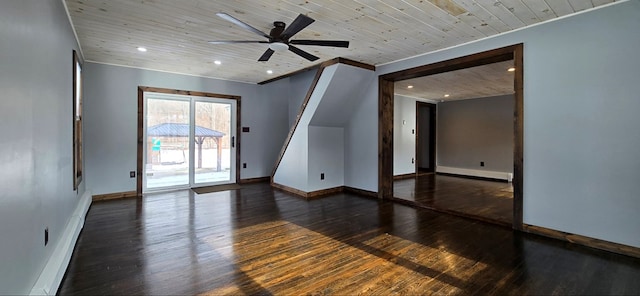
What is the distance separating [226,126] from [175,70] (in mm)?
1567

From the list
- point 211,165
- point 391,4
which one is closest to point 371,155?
point 391,4

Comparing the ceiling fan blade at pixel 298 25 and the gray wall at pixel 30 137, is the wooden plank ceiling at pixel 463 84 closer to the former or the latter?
the ceiling fan blade at pixel 298 25

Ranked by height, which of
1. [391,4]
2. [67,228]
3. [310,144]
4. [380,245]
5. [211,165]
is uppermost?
[391,4]

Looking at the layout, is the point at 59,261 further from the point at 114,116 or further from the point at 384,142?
the point at 384,142

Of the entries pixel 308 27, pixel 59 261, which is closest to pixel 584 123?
pixel 308 27

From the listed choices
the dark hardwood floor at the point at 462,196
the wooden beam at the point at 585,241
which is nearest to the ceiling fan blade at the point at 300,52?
the dark hardwood floor at the point at 462,196

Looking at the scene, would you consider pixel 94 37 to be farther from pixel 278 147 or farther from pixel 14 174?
pixel 278 147

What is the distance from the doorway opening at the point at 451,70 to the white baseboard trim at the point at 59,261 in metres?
4.27

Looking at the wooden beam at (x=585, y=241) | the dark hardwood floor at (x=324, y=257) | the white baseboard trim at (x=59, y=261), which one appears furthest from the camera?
the wooden beam at (x=585, y=241)

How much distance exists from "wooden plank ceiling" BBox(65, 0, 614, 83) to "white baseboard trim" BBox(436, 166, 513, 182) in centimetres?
492

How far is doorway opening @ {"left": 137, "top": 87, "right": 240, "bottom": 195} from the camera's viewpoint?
547cm

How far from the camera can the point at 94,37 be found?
3.64 meters

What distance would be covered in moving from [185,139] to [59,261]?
12.9 feet

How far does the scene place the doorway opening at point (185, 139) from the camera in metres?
5.47
